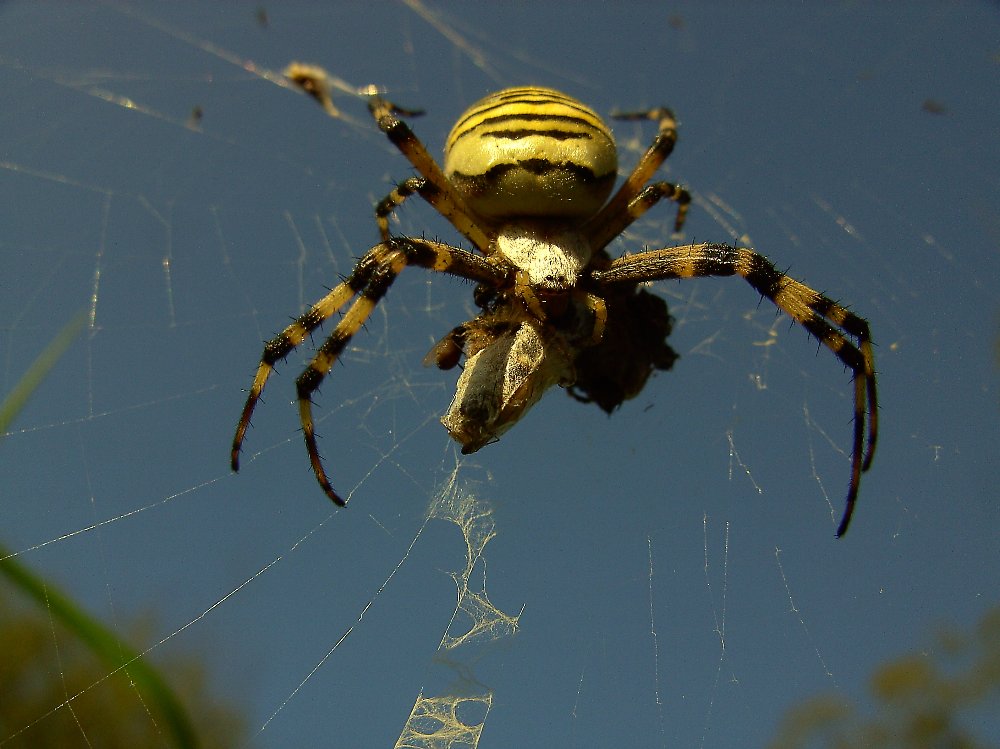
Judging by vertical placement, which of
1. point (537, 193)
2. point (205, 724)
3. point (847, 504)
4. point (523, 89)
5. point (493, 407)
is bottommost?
point (205, 724)

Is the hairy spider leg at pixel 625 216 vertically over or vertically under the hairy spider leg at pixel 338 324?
over

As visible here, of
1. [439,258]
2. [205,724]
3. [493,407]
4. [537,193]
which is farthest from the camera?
[205,724]

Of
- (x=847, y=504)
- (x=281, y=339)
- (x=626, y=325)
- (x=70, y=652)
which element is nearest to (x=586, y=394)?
(x=626, y=325)

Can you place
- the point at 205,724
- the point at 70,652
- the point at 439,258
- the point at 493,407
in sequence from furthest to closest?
the point at 205,724 < the point at 70,652 < the point at 439,258 < the point at 493,407

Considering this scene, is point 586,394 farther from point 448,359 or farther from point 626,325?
point 448,359

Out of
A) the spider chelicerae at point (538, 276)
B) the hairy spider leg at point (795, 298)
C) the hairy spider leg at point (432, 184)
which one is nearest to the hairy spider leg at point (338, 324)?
the spider chelicerae at point (538, 276)

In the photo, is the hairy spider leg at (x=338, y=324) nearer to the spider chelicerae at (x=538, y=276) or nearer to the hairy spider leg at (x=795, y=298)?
the spider chelicerae at (x=538, y=276)

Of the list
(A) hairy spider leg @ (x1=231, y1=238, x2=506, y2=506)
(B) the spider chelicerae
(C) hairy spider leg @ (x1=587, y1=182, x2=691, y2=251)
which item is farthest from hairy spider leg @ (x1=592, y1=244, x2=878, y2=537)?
(A) hairy spider leg @ (x1=231, y1=238, x2=506, y2=506)
